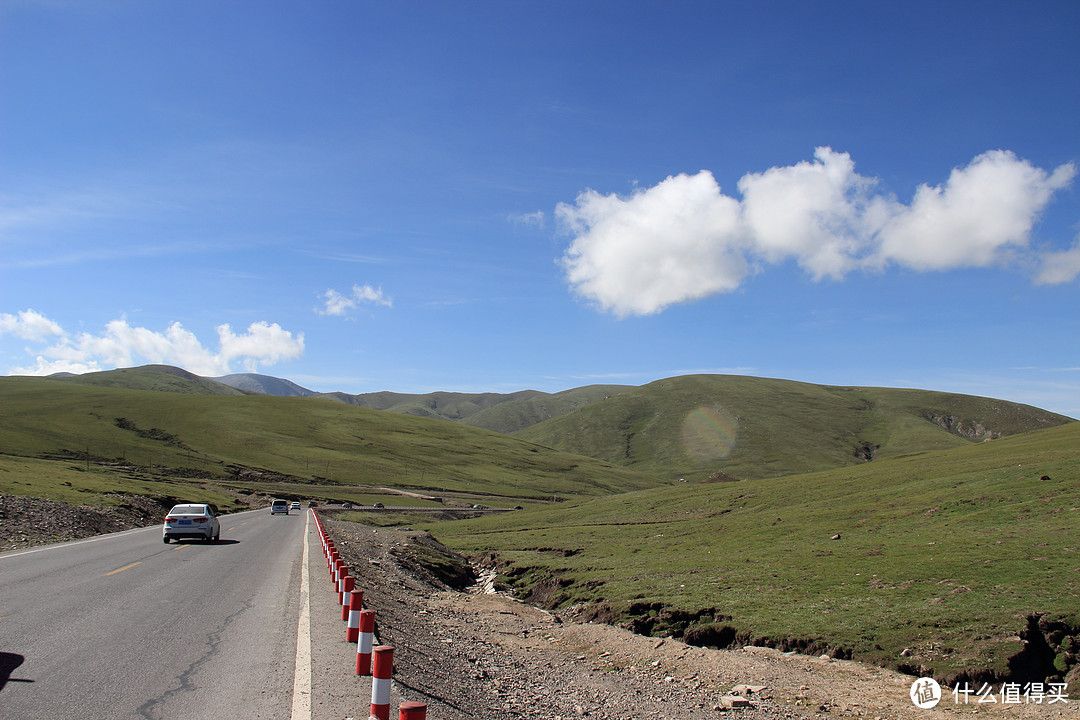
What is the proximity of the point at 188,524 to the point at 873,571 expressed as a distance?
34046 mm

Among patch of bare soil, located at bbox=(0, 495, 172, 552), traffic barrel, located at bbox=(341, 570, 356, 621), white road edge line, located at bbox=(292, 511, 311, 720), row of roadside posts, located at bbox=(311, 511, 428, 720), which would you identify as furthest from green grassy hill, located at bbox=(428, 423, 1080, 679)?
patch of bare soil, located at bbox=(0, 495, 172, 552)

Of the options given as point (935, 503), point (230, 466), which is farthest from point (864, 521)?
point (230, 466)

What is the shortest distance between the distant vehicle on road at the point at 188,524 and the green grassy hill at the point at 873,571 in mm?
17334

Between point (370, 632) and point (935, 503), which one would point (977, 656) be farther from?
point (935, 503)

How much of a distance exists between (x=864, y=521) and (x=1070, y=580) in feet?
57.7

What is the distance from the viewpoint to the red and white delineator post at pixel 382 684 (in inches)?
301

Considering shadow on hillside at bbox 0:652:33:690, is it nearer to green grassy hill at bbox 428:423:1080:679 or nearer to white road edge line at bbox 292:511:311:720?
white road edge line at bbox 292:511:311:720

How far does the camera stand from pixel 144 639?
493 inches

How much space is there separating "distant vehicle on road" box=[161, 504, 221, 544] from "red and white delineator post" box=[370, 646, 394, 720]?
32474 mm

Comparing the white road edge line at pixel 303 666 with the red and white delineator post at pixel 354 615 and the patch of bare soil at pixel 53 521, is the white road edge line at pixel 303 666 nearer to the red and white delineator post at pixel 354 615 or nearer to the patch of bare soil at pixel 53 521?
the red and white delineator post at pixel 354 615

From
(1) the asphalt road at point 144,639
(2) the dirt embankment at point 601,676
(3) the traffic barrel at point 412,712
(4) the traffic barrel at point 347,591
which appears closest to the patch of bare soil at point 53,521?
(1) the asphalt road at point 144,639

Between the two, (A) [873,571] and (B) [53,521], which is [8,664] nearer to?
(A) [873,571]

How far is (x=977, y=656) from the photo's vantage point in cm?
1456

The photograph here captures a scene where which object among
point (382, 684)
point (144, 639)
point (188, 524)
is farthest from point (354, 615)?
point (188, 524)
